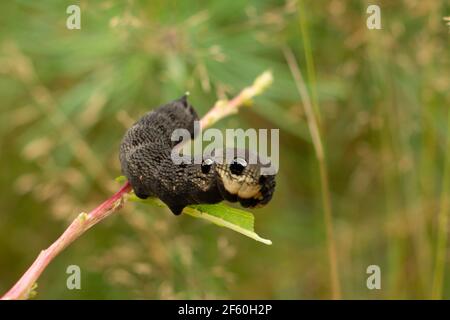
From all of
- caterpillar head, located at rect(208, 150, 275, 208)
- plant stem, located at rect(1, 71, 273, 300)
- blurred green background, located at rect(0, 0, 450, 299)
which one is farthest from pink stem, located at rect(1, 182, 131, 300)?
blurred green background, located at rect(0, 0, 450, 299)

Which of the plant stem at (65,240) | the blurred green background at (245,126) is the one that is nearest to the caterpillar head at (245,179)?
the plant stem at (65,240)

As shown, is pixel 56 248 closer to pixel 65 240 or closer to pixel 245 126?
pixel 65 240

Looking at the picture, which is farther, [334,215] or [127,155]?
[334,215]

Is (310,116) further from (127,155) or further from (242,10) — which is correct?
(242,10)

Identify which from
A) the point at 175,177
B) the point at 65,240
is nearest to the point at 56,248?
the point at 65,240
